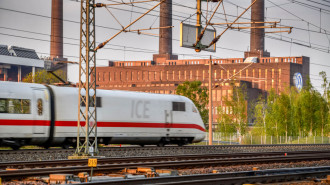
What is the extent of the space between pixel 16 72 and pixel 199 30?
427 feet

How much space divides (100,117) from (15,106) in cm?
554

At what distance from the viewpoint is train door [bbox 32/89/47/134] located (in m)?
28.3

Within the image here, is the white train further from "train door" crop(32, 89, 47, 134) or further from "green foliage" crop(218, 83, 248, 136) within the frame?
"green foliage" crop(218, 83, 248, 136)

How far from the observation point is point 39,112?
28.5 metres

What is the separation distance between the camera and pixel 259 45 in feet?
568

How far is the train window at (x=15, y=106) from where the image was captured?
27156mm

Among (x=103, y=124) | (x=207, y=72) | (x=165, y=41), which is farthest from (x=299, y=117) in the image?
(x=165, y=41)

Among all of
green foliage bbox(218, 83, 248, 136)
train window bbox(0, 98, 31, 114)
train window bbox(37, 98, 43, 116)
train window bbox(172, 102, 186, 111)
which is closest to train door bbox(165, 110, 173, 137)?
train window bbox(172, 102, 186, 111)

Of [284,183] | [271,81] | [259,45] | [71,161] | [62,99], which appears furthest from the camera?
[259,45]

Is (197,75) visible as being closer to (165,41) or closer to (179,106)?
(165,41)

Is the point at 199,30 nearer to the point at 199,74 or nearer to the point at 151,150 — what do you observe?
the point at 151,150

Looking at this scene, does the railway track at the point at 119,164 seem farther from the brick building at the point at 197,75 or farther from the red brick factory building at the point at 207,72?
the red brick factory building at the point at 207,72

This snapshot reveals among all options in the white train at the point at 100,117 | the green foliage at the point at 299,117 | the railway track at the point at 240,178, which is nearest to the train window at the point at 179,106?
the white train at the point at 100,117

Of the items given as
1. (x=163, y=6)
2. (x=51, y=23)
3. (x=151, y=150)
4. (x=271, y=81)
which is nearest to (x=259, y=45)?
(x=271, y=81)
